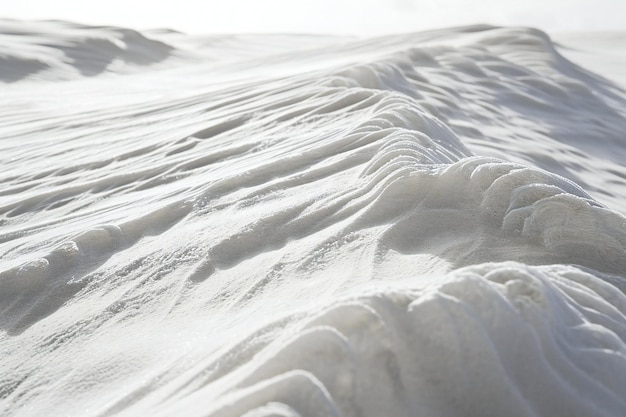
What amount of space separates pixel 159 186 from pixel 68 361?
1.12 meters

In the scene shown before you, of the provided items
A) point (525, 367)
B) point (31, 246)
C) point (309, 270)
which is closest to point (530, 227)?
point (309, 270)

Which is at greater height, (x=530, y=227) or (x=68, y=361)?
(x=530, y=227)

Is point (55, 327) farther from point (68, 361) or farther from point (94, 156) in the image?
point (94, 156)

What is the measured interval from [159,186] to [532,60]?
3883mm

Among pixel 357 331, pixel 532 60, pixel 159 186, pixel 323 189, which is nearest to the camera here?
pixel 357 331

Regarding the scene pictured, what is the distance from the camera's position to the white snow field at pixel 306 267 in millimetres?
1021

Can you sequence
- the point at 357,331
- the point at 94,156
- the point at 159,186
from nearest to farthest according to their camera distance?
the point at 357,331 → the point at 159,186 → the point at 94,156

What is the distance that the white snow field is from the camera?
1021 millimetres

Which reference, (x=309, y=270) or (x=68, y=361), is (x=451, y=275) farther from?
(x=68, y=361)

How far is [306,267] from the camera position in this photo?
1.55 m

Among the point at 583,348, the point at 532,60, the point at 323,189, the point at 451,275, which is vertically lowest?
the point at 532,60

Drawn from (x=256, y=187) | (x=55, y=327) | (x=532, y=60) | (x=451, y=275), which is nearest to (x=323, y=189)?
(x=256, y=187)

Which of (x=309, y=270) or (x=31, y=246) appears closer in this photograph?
(x=309, y=270)

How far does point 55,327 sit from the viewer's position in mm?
1639
